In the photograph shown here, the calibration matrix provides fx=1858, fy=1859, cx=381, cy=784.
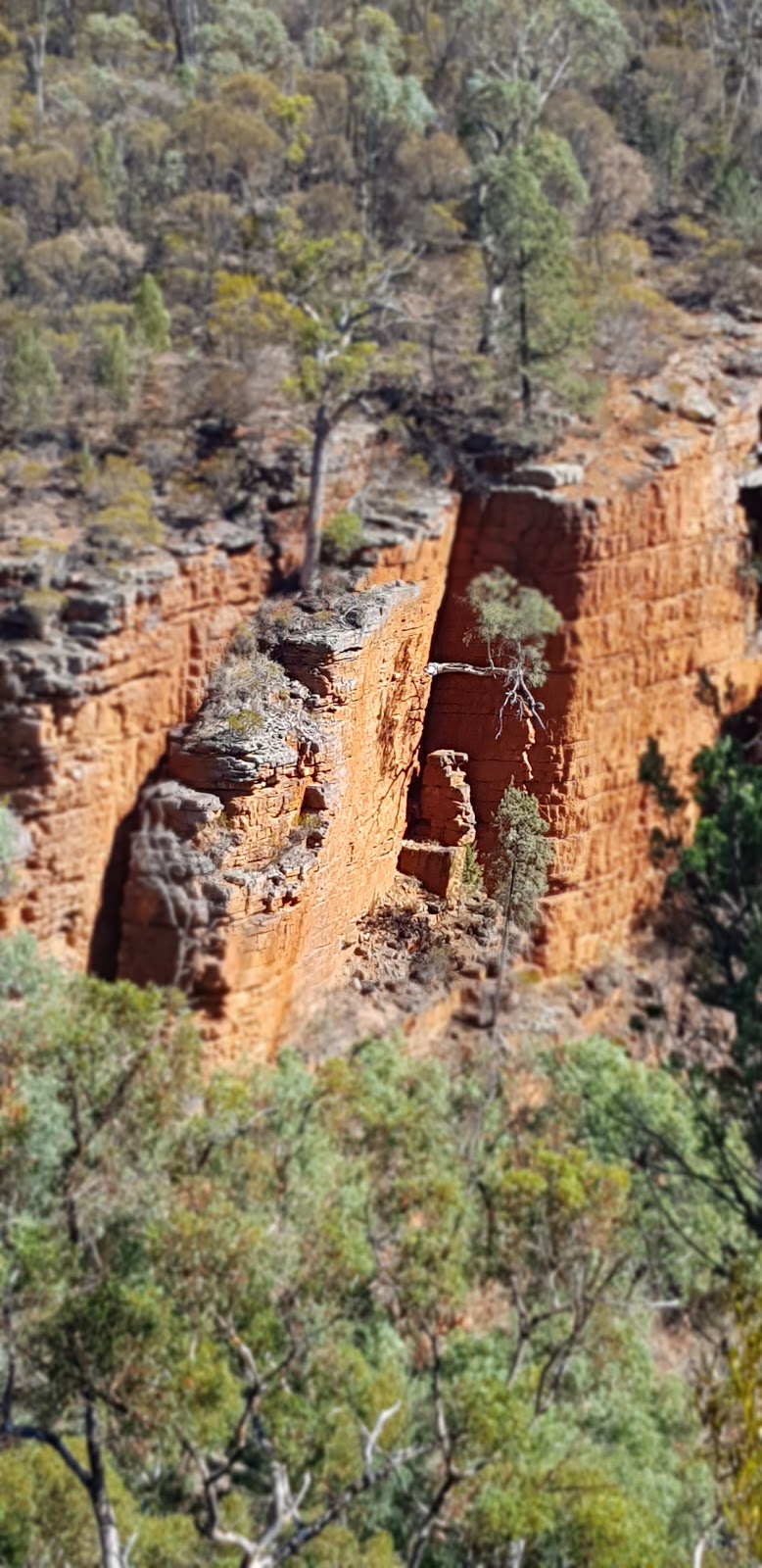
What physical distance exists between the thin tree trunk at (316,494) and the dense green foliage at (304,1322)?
5.04 metres

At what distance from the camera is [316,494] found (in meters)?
21.4

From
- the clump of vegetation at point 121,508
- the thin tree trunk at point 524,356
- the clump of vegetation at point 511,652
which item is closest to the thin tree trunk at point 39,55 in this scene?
the thin tree trunk at point 524,356

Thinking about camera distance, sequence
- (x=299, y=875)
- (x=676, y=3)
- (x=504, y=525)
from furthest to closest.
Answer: (x=676, y=3), (x=504, y=525), (x=299, y=875)

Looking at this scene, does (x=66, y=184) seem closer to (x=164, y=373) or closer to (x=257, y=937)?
(x=164, y=373)

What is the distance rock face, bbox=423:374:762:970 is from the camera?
379cm

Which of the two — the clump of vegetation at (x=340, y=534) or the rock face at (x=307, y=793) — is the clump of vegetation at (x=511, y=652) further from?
the clump of vegetation at (x=340, y=534)

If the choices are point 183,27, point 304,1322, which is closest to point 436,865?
point 304,1322

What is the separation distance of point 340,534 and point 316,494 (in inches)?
197

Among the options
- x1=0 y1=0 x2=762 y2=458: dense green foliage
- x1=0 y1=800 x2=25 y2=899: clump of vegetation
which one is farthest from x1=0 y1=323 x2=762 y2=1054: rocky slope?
x1=0 y1=0 x2=762 y2=458: dense green foliage

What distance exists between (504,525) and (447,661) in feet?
49.2

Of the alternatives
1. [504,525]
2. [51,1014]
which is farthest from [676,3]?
[51,1014]

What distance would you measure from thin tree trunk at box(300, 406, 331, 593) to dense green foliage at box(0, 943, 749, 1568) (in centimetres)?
504

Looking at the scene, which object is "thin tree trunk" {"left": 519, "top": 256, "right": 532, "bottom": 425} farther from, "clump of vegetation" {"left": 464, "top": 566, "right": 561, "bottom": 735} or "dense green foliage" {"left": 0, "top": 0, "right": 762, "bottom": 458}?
"clump of vegetation" {"left": 464, "top": 566, "right": 561, "bottom": 735}

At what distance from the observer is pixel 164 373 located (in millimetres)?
28375
